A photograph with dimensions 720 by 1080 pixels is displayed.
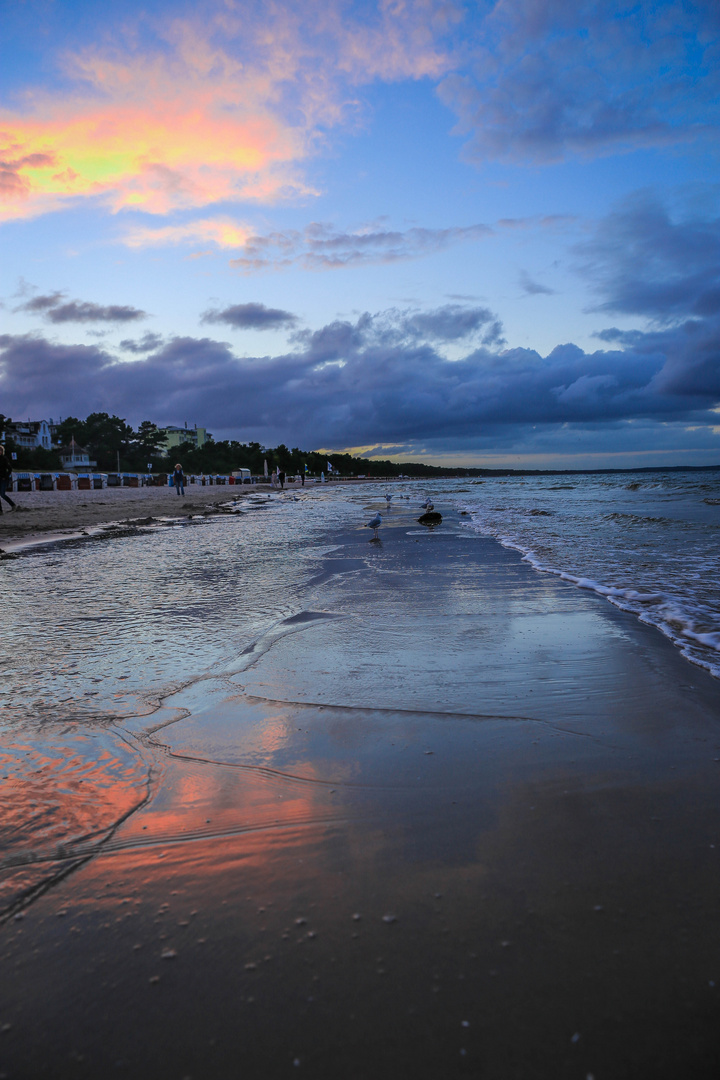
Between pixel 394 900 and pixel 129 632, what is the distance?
338 centimetres

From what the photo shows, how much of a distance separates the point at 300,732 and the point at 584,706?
1.43 metres

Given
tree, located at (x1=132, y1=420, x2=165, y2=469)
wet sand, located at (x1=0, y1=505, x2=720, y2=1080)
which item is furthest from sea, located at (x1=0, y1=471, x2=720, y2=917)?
tree, located at (x1=132, y1=420, x2=165, y2=469)

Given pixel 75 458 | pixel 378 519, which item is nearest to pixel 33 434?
pixel 75 458

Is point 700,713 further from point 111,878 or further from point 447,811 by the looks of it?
point 111,878

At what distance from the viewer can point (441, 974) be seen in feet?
4.35

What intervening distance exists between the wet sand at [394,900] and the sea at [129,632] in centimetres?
13

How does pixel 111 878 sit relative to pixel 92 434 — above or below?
below

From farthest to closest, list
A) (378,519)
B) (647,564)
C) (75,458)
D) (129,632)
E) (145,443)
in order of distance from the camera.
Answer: (145,443), (75,458), (378,519), (647,564), (129,632)

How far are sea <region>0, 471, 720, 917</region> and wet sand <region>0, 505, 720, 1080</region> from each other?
0.13 m

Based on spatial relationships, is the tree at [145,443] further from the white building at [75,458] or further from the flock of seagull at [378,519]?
the flock of seagull at [378,519]

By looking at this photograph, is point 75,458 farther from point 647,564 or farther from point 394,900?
point 394,900

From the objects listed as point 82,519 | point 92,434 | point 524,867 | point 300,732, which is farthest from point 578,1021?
point 92,434

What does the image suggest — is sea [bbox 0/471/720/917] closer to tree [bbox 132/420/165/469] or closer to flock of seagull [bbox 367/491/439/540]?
flock of seagull [bbox 367/491/439/540]

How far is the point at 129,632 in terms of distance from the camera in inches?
173
